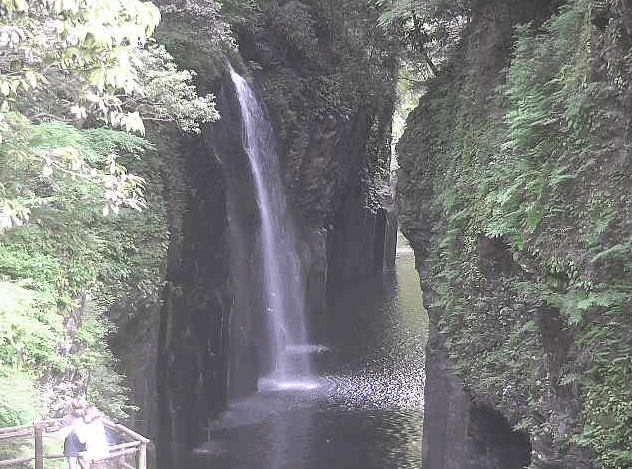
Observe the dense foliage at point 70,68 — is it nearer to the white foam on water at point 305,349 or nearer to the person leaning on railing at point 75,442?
the person leaning on railing at point 75,442

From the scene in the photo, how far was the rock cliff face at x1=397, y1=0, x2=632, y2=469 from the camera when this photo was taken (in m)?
8.76

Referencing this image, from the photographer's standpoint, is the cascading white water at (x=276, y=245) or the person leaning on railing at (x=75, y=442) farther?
the cascading white water at (x=276, y=245)

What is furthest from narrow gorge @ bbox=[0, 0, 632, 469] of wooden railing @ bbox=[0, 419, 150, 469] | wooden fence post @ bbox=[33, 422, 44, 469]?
wooden fence post @ bbox=[33, 422, 44, 469]

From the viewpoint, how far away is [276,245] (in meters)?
27.2

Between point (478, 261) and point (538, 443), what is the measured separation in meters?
3.92

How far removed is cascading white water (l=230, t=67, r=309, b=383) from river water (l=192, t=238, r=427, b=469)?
0.72 metres

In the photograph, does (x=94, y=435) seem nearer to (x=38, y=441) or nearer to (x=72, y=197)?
(x=38, y=441)

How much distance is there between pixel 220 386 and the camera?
2244cm

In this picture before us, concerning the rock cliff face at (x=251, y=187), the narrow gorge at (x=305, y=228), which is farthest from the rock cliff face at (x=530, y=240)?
the rock cliff face at (x=251, y=187)

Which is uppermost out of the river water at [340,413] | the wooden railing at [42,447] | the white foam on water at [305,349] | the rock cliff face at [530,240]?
the rock cliff face at [530,240]

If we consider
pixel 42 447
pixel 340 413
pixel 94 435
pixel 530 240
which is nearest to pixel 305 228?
pixel 340 413

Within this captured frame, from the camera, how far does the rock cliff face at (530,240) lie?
8.76 meters

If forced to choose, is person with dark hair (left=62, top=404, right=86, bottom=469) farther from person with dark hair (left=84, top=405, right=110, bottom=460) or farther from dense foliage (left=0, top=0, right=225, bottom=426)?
dense foliage (left=0, top=0, right=225, bottom=426)

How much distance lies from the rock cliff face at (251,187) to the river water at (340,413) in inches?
35.2
